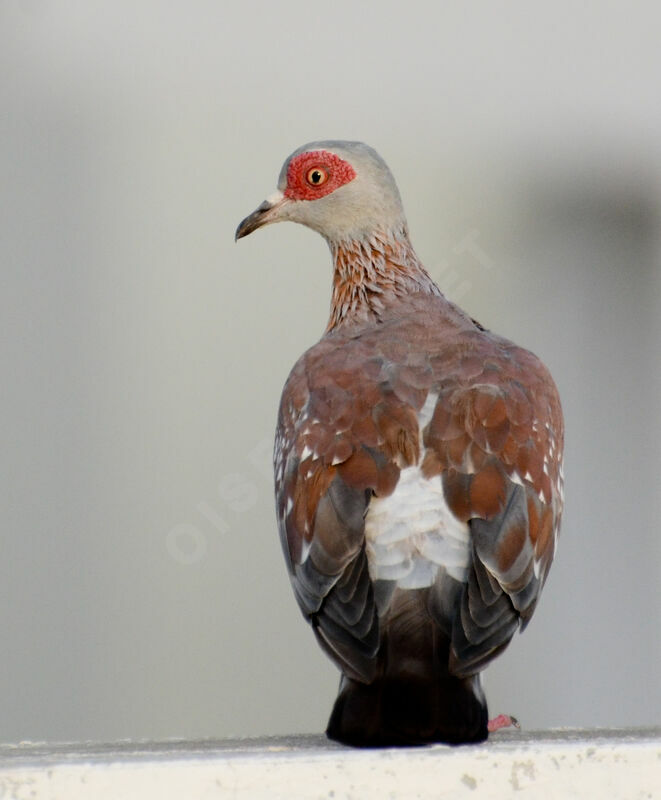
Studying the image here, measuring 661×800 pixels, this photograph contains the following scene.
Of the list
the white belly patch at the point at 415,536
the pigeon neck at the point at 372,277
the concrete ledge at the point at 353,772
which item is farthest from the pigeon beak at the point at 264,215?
the concrete ledge at the point at 353,772

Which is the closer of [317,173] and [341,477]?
[341,477]

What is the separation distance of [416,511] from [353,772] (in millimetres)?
619

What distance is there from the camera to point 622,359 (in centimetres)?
628

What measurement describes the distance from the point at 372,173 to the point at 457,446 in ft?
3.99

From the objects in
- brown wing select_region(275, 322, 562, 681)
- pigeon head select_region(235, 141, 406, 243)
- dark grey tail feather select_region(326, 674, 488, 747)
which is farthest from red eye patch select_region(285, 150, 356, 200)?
dark grey tail feather select_region(326, 674, 488, 747)

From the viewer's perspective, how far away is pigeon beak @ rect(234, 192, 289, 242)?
11.4ft

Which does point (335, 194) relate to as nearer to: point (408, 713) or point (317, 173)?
point (317, 173)

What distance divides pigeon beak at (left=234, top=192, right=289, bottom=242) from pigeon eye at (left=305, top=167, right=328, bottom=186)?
91mm

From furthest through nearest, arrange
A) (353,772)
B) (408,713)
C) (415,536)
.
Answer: (415,536)
(408,713)
(353,772)

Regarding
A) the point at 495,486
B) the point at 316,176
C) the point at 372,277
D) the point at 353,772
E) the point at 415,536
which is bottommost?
the point at 353,772

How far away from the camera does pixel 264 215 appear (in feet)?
11.5

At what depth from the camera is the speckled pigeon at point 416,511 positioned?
2225 millimetres

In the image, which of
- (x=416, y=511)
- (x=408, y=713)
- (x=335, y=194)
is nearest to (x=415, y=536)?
(x=416, y=511)

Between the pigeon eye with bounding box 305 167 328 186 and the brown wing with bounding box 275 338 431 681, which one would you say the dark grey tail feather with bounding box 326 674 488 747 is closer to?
the brown wing with bounding box 275 338 431 681
